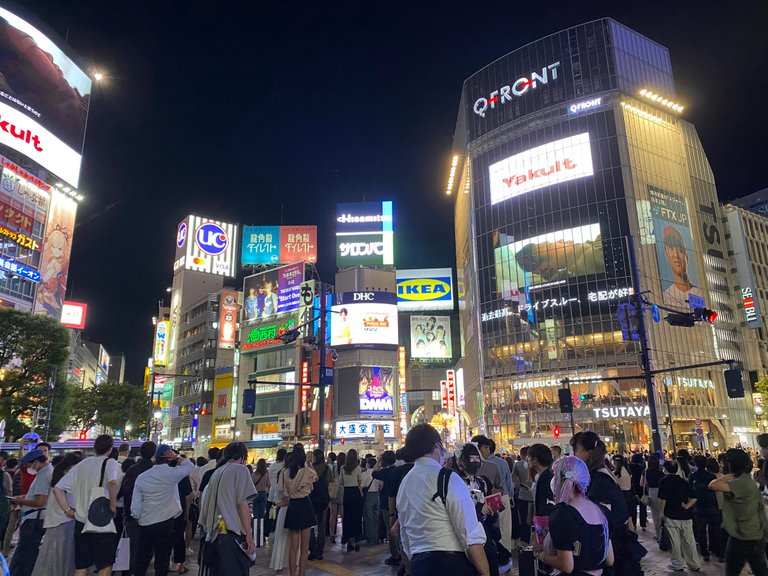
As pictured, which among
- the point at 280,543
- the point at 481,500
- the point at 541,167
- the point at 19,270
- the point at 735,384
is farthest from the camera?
the point at 541,167

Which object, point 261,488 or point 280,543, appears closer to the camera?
point 280,543

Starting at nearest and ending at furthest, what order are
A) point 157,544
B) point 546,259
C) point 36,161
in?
1. point 157,544
2. point 36,161
3. point 546,259

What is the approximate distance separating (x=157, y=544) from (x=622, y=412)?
164 ft

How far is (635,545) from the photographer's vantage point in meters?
5.27

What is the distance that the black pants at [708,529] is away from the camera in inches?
385

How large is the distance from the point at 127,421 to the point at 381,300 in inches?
1348

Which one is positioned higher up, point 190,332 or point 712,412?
point 190,332

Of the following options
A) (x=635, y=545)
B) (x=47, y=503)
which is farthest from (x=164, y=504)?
(x=635, y=545)

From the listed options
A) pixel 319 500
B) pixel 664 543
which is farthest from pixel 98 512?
pixel 664 543

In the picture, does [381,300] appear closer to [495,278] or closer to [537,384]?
[495,278]

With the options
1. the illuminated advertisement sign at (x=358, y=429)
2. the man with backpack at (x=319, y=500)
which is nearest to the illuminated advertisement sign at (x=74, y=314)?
the illuminated advertisement sign at (x=358, y=429)

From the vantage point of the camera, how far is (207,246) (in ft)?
300

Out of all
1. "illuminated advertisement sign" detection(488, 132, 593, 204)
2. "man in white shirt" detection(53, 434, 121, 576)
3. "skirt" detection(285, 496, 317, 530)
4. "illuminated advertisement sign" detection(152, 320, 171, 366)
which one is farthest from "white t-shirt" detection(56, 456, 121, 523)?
"illuminated advertisement sign" detection(152, 320, 171, 366)

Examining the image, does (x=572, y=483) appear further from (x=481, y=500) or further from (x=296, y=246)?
(x=296, y=246)
